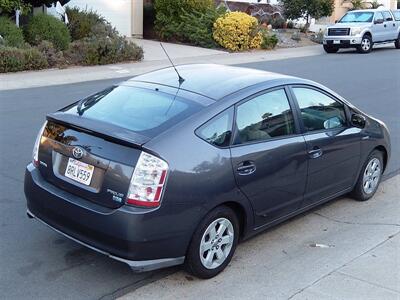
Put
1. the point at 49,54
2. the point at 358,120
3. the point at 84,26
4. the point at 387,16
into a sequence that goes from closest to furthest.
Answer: the point at 358,120 → the point at 49,54 → the point at 84,26 → the point at 387,16

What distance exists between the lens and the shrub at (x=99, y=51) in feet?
56.4

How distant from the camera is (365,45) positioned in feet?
77.9

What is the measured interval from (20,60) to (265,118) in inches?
472

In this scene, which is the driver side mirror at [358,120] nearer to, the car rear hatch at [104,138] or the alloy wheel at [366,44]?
the car rear hatch at [104,138]

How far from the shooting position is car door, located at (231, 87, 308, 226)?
4.30 meters

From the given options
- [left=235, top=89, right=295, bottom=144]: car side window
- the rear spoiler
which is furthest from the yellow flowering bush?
the rear spoiler

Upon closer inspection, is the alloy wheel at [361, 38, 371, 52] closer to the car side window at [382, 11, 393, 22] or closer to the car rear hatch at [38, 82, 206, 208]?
the car side window at [382, 11, 393, 22]

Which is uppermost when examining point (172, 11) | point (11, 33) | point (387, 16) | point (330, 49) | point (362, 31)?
point (387, 16)

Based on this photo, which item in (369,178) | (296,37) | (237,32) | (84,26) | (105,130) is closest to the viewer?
(105,130)

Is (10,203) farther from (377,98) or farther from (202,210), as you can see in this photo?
(377,98)

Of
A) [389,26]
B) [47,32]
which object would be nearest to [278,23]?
[389,26]

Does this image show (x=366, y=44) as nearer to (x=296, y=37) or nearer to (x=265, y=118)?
(x=296, y=37)

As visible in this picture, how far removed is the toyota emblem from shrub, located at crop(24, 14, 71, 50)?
14.0m

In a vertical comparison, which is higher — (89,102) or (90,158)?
(89,102)
